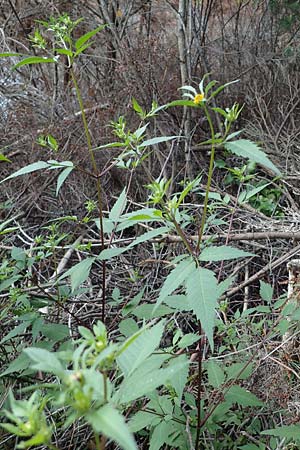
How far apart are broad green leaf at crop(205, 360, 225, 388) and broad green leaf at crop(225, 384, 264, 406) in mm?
36

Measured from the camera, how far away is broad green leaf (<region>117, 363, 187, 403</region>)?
682mm

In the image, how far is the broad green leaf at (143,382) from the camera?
68cm

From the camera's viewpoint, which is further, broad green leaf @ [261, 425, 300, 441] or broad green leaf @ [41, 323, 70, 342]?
broad green leaf @ [41, 323, 70, 342]

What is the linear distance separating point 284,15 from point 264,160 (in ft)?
12.5

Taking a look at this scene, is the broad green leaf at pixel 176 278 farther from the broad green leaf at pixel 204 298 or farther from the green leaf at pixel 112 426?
the green leaf at pixel 112 426

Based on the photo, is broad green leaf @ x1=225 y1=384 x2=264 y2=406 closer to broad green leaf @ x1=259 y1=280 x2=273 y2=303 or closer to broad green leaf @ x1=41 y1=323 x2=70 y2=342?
broad green leaf @ x1=259 y1=280 x2=273 y2=303

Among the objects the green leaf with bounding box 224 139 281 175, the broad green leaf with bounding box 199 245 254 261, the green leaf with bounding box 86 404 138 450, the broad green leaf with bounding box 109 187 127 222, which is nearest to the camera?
the green leaf with bounding box 86 404 138 450

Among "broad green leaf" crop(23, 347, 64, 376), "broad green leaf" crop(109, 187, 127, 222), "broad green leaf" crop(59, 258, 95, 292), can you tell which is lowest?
"broad green leaf" crop(59, 258, 95, 292)

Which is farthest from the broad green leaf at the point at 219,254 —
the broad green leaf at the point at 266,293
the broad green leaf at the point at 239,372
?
the broad green leaf at the point at 266,293

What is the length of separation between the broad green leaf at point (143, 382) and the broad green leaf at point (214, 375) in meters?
0.65

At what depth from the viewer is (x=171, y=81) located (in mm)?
3582

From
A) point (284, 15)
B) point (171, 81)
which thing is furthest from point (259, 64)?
point (171, 81)

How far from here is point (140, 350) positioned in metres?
0.75

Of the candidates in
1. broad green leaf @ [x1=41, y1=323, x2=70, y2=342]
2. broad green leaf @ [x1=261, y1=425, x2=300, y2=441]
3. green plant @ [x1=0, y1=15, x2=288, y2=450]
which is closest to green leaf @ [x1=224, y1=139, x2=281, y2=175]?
green plant @ [x1=0, y1=15, x2=288, y2=450]
